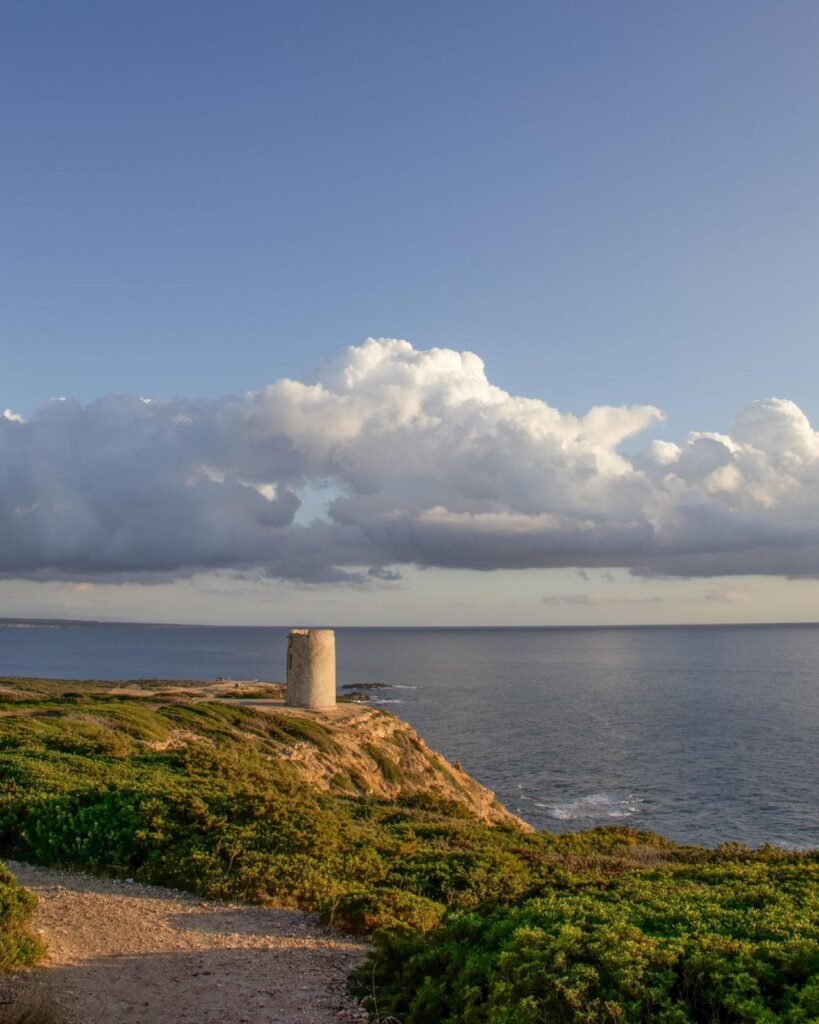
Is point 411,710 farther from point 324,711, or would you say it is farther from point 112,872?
point 112,872

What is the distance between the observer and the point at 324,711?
48812 mm

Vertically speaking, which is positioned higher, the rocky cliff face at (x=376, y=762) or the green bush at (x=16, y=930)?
the green bush at (x=16, y=930)

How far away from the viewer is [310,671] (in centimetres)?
4947

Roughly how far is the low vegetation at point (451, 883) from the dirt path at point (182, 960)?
61cm

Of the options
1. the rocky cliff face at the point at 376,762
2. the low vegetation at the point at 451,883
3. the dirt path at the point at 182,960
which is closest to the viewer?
the low vegetation at the point at 451,883

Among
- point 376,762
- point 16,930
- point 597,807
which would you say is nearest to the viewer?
point 16,930

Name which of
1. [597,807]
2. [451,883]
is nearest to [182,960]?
[451,883]

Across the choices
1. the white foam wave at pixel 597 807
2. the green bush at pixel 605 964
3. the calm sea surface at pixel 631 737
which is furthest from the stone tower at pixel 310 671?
the green bush at pixel 605 964

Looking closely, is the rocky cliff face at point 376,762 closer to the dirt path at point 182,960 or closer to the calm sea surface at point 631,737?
the calm sea surface at point 631,737

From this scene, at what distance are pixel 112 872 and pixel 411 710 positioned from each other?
79.0 m

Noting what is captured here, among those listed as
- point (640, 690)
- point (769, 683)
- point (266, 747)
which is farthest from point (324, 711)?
point (769, 683)

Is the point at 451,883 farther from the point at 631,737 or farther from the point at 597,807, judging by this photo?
the point at 631,737

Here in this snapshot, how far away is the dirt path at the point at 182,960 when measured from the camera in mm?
8328

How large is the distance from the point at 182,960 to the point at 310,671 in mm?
40120
